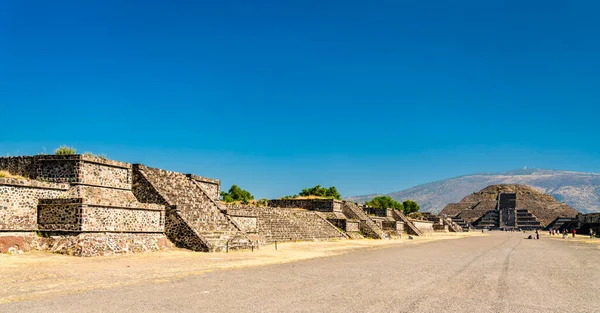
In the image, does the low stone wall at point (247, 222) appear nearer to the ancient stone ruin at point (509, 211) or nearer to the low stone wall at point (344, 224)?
the low stone wall at point (344, 224)

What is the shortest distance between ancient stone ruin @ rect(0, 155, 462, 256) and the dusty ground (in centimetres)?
98

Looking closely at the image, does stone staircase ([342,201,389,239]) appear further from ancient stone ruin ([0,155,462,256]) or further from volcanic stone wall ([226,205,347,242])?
ancient stone ruin ([0,155,462,256])

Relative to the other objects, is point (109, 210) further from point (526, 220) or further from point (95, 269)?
point (526, 220)

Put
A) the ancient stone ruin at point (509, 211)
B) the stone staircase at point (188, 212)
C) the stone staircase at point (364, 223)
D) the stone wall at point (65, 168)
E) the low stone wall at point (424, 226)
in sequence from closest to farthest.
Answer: the stone wall at point (65, 168)
the stone staircase at point (188, 212)
the stone staircase at point (364, 223)
the low stone wall at point (424, 226)
the ancient stone ruin at point (509, 211)

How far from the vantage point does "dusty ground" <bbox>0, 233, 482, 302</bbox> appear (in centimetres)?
1145

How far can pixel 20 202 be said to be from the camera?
62.7ft

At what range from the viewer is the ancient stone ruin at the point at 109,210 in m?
18.9

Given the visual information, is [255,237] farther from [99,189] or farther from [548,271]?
[548,271]

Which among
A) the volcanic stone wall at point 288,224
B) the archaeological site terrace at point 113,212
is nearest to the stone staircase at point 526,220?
the volcanic stone wall at point 288,224

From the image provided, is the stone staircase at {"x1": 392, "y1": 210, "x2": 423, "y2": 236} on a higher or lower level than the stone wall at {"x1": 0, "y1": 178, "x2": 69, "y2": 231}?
lower

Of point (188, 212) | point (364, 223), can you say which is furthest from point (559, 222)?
point (188, 212)

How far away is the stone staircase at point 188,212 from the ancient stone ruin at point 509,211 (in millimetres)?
97158

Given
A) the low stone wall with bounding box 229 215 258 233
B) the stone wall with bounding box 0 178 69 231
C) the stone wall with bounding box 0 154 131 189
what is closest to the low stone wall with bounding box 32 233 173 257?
the stone wall with bounding box 0 178 69 231

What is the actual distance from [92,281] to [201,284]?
277 centimetres
